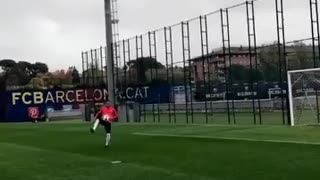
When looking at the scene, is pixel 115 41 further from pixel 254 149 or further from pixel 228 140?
pixel 254 149

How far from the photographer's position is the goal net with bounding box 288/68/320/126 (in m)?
32.6

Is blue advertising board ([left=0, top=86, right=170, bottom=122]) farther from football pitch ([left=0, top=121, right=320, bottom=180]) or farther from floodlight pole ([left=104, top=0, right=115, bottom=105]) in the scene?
football pitch ([left=0, top=121, right=320, bottom=180])

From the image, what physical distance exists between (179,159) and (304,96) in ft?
54.6

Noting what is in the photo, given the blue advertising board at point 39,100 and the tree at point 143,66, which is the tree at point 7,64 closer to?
the blue advertising board at point 39,100

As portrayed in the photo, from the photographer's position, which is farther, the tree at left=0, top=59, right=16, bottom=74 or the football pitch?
the tree at left=0, top=59, right=16, bottom=74

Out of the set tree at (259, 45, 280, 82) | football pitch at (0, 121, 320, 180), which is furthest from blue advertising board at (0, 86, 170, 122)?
football pitch at (0, 121, 320, 180)

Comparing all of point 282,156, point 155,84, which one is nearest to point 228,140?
point 282,156

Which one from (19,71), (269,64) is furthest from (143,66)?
(19,71)

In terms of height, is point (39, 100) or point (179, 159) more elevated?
point (39, 100)

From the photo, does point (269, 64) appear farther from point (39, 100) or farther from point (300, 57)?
point (39, 100)

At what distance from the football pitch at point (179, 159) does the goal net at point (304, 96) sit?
489 cm

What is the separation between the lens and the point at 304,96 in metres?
33.5

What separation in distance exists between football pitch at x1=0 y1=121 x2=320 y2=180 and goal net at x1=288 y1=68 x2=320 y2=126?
193 inches

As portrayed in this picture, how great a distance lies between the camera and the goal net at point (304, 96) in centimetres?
3259
